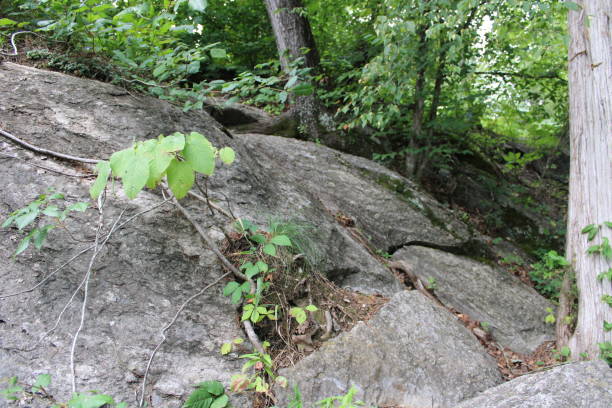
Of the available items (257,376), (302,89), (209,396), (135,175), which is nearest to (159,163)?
(135,175)

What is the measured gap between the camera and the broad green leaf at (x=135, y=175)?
153 cm

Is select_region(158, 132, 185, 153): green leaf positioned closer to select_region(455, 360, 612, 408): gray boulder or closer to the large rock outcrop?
the large rock outcrop

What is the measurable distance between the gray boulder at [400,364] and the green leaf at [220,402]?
0.33 meters

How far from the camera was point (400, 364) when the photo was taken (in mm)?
2547

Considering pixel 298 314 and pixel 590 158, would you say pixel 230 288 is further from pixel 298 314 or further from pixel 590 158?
pixel 590 158

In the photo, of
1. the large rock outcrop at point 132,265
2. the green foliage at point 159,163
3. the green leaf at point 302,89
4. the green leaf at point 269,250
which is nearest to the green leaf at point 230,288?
the large rock outcrop at point 132,265

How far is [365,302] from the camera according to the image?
3092mm

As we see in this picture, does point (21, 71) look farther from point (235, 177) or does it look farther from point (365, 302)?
point (365, 302)

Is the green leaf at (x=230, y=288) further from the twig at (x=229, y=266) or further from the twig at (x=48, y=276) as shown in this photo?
the twig at (x=48, y=276)

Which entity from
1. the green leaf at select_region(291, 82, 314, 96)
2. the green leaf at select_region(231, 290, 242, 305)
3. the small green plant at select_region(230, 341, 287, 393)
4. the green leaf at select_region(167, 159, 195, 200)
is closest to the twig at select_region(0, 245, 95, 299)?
the green leaf at select_region(231, 290, 242, 305)

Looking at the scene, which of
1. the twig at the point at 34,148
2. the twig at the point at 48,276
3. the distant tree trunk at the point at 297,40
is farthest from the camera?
the distant tree trunk at the point at 297,40

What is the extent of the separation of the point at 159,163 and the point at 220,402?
1.23 metres

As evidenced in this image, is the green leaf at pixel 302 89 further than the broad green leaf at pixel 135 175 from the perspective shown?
Yes

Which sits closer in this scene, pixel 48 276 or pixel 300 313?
pixel 48 276
